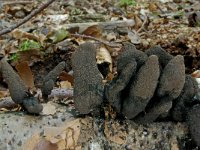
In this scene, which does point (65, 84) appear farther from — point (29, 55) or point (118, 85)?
point (118, 85)

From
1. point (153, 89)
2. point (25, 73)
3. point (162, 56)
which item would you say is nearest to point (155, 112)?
point (153, 89)

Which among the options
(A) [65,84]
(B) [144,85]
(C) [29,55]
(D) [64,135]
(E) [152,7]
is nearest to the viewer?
(B) [144,85]

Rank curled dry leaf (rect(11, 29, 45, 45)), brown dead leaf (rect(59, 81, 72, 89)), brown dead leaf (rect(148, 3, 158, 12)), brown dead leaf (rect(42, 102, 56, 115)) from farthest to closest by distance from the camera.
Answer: brown dead leaf (rect(148, 3, 158, 12)), curled dry leaf (rect(11, 29, 45, 45)), brown dead leaf (rect(59, 81, 72, 89)), brown dead leaf (rect(42, 102, 56, 115))

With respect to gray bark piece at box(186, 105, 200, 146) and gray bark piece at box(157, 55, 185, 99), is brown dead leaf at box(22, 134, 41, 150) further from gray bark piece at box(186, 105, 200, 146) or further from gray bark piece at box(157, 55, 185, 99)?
gray bark piece at box(186, 105, 200, 146)

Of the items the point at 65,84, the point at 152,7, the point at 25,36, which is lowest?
the point at 152,7

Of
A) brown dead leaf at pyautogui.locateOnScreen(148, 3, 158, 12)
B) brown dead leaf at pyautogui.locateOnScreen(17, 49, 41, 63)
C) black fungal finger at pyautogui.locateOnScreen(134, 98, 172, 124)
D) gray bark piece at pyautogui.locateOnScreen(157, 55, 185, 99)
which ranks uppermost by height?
gray bark piece at pyautogui.locateOnScreen(157, 55, 185, 99)

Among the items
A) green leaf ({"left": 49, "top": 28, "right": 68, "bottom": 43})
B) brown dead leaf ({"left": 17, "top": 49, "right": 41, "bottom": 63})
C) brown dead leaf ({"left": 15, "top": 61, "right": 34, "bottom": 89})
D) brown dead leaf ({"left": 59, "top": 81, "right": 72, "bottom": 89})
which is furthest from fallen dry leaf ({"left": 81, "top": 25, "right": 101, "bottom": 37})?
brown dead leaf ({"left": 15, "top": 61, "right": 34, "bottom": 89})

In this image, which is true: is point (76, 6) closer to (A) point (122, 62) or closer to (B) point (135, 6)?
(B) point (135, 6)

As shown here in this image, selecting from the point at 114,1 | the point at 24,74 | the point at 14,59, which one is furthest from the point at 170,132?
the point at 114,1
